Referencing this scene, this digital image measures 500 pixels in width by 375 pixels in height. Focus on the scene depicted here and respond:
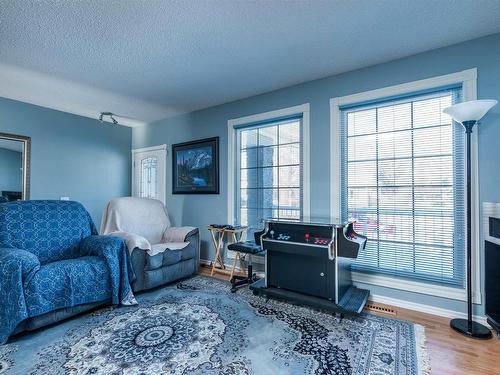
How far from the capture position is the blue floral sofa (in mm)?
2033

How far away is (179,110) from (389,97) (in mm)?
3167

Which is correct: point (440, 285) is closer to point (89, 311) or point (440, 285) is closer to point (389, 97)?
point (389, 97)

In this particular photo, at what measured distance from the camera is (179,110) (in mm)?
4492

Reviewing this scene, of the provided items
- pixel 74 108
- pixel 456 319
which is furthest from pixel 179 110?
pixel 456 319

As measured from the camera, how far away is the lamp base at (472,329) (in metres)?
2.09

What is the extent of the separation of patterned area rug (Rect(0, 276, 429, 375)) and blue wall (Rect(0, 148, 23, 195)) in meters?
2.61

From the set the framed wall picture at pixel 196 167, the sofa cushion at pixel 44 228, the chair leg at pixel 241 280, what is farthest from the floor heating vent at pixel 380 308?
the sofa cushion at pixel 44 228

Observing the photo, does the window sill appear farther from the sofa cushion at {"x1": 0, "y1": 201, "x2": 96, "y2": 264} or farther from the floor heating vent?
the sofa cushion at {"x1": 0, "y1": 201, "x2": 96, "y2": 264}

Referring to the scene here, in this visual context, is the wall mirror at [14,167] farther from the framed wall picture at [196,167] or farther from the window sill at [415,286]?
the window sill at [415,286]

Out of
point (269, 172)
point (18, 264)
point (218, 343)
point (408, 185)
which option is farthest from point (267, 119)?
point (18, 264)

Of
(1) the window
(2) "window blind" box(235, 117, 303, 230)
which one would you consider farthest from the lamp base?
(1) the window

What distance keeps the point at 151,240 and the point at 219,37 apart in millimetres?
2785

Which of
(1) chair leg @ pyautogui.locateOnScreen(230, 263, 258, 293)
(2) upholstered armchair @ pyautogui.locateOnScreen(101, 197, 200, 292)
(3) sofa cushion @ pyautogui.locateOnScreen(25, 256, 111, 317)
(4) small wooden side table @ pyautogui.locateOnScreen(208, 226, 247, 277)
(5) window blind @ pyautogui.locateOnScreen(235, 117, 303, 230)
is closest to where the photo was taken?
(3) sofa cushion @ pyautogui.locateOnScreen(25, 256, 111, 317)

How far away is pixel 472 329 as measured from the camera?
216cm
